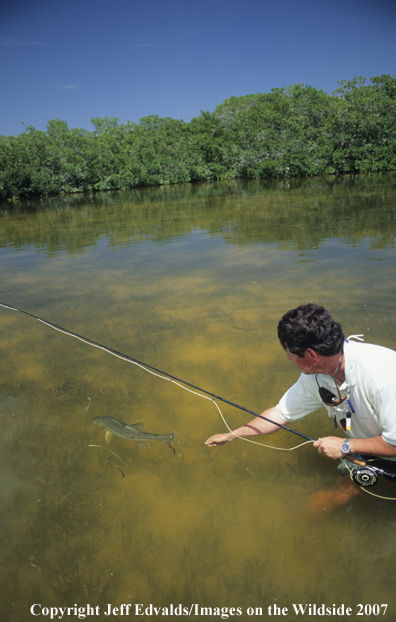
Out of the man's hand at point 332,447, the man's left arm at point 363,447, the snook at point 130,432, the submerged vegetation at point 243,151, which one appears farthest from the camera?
the submerged vegetation at point 243,151

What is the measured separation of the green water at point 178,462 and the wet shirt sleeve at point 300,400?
0.53 metres

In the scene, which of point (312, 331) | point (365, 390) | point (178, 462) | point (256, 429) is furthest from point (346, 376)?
point (178, 462)

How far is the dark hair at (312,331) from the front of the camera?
205 centimetres

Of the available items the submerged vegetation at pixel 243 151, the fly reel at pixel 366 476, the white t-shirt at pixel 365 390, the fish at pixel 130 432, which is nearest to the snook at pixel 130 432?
the fish at pixel 130 432

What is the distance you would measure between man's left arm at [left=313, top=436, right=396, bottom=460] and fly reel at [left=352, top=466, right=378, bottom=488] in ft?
0.53

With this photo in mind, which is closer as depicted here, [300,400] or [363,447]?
[363,447]

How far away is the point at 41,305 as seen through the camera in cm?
645

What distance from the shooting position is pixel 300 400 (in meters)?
2.56

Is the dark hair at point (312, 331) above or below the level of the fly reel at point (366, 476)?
above

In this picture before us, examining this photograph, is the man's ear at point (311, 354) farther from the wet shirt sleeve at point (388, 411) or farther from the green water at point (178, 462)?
the green water at point (178, 462)

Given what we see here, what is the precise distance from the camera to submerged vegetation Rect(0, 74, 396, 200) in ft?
101

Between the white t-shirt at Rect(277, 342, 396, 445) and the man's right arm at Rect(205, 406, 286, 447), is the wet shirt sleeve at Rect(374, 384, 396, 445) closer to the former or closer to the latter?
the white t-shirt at Rect(277, 342, 396, 445)

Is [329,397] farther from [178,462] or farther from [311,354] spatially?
[178,462]

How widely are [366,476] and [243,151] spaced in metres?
37.4
